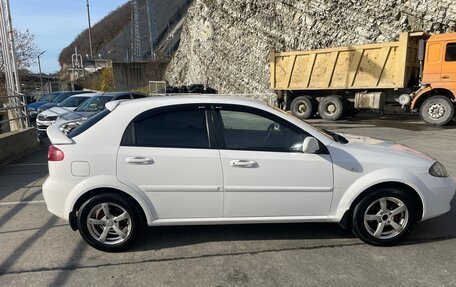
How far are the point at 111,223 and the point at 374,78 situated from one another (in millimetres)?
14235

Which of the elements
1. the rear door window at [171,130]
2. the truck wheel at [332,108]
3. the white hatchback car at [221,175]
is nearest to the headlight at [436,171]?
the white hatchback car at [221,175]

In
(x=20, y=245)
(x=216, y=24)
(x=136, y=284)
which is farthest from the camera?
(x=216, y=24)

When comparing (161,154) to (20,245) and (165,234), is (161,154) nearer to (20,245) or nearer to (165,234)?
(165,234)


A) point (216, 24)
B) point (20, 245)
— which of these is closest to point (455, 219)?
point (20, 245)

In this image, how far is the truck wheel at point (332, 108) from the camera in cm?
1677

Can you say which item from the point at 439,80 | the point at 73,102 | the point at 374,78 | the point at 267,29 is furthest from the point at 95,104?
the point at 267,29

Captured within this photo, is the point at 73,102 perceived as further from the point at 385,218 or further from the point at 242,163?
the point at 385,218

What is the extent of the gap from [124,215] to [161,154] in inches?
29.2

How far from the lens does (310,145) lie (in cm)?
367

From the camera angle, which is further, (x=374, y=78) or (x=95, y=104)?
(x=374, y=78)

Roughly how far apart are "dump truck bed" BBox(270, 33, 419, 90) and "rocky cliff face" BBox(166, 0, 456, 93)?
490 centimetres

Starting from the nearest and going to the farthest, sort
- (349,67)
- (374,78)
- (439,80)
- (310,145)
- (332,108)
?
(310,145), (439,80), (374,78), (349,67), (332,108)

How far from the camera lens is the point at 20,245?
4.11 meters

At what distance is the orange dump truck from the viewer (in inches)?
530
